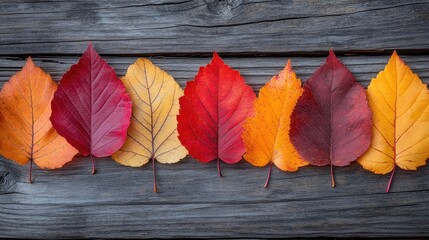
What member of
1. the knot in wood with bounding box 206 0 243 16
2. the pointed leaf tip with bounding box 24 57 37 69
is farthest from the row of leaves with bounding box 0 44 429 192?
the knot in wood with bounding box 206 0 243 16

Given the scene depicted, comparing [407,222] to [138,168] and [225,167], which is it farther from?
[138,168]

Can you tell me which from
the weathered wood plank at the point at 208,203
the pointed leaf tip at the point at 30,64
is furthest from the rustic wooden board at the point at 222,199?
the pointed leaf tip at the point at 30,64

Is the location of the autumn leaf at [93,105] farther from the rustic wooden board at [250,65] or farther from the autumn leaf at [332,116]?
the autumn leaf at [332,116]

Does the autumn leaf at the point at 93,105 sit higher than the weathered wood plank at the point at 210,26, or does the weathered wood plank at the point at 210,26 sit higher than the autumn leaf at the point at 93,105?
the weathered wood plank at the point at 210,26

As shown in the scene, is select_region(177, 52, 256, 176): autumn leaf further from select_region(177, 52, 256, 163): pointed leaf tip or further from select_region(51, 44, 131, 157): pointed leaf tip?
select_region(51, 44, 131, 157): pointed leaf tip

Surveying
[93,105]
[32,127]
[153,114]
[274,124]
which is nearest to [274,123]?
[274,124]

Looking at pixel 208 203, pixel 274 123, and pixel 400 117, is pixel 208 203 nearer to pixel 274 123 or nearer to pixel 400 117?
pixel 274 123

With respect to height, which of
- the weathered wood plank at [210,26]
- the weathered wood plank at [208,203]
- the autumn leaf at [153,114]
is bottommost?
the weathered wood plank at [208,203]
